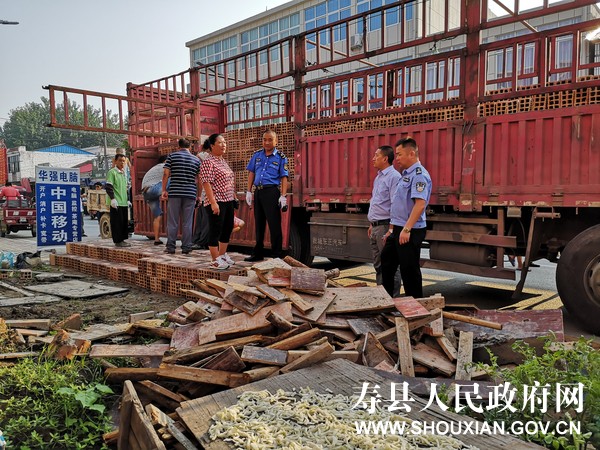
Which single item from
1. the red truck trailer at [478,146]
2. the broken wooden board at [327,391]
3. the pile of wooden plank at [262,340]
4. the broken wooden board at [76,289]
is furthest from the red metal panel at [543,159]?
the broken wooden board at [76,289]

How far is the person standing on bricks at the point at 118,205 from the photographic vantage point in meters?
8.91

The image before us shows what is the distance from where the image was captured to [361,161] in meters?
7.18

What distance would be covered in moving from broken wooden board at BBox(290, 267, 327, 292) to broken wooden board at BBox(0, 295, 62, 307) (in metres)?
3.63

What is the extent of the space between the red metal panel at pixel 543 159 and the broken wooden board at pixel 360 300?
2.52 m

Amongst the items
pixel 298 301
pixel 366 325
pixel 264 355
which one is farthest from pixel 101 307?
pixel 366 325

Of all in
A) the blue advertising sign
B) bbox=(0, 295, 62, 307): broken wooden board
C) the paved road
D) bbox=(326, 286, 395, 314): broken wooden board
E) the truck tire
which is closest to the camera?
bbox=(326, 286, 395, 314): broken wooden board

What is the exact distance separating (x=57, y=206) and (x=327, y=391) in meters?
8.97

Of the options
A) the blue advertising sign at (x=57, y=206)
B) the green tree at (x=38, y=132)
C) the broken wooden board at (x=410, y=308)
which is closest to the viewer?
the broken wooden board at (x=410, y=308)

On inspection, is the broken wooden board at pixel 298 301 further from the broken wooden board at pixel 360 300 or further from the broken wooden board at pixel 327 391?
the broken wooden board at pixel 327 391

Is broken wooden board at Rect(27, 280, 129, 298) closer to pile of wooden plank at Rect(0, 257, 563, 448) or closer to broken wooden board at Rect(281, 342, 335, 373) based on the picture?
pile of wooden plank at Rect(0, 257, 563, 448)

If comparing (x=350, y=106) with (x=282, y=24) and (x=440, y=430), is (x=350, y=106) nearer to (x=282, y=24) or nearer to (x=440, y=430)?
(x=440, y=430)

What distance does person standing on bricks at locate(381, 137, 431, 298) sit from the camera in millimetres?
4707

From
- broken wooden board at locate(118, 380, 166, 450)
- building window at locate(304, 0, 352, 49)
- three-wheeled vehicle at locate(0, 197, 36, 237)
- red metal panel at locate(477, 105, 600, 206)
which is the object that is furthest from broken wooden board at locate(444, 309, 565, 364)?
building window at locate(304, 0, 352, 49)

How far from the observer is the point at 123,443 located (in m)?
2.48
